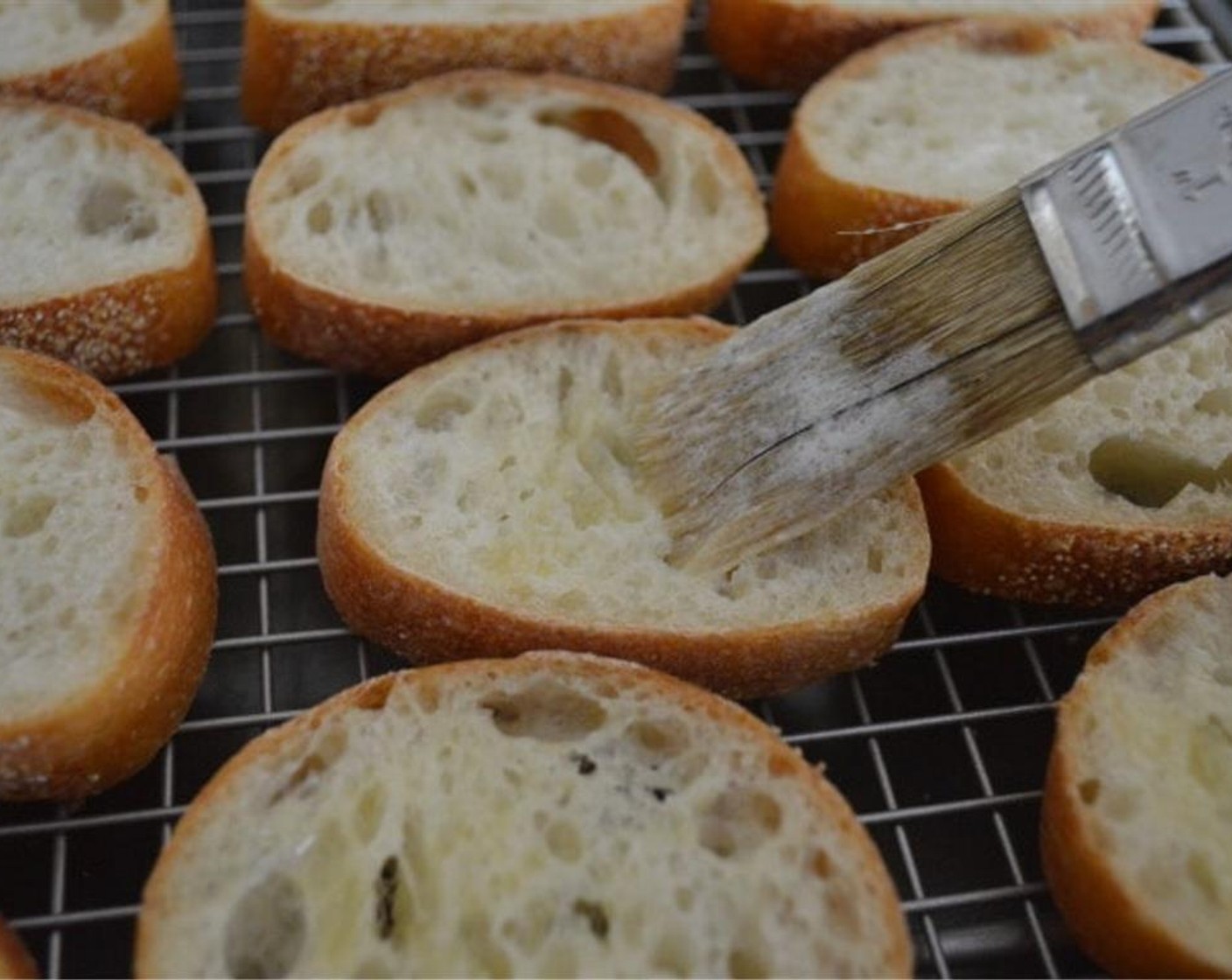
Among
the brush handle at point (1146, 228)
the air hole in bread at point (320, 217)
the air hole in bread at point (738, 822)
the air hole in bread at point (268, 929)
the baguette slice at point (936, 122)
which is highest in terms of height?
the brush handle at point (1146, 228)

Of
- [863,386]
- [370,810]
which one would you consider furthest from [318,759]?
[863,386]

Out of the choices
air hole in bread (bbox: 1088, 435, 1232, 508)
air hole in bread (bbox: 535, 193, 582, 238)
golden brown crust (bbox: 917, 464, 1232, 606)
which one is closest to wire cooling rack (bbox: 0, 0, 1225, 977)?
golden brown crust (bbox: 917, 464, 1232, 606)

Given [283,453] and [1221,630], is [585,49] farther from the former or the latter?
[1221,630]

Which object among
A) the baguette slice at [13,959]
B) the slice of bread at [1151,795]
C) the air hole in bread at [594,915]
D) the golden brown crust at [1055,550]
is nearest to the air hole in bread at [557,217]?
the golden brown crust at [1055,550]

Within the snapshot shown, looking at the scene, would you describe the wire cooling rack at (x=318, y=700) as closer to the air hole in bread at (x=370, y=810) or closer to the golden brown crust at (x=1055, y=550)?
the golden brown crust at (x=1055, y=550)

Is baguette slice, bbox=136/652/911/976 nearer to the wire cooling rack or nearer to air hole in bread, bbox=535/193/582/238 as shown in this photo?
the wire cooling rack

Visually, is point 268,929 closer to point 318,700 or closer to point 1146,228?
point 318,700
